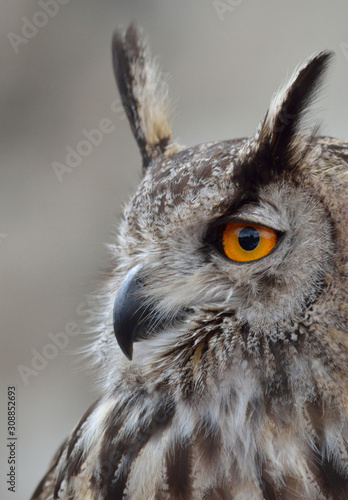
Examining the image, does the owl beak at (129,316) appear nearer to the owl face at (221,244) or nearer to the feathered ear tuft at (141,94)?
the owl face at (221,244)

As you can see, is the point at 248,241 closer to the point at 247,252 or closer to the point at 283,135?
the point at 247,252

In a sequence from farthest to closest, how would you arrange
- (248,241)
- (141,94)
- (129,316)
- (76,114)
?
(76,114)
(141,94)
(129,316)
(248,241)

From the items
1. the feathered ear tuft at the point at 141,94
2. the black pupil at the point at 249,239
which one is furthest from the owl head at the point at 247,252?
the feathered ear tuft at the point at 141,94

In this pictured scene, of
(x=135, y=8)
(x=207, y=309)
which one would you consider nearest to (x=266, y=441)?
(x=207, y=309)

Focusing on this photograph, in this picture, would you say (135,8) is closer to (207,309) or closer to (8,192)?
(8,192)

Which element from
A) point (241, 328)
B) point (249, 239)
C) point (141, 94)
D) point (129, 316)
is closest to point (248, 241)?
point (249, 239)

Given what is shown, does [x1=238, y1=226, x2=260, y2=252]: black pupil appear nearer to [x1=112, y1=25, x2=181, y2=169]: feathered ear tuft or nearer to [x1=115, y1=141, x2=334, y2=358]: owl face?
[x1=115, y1=141, x2=334, y2=358]: owl face

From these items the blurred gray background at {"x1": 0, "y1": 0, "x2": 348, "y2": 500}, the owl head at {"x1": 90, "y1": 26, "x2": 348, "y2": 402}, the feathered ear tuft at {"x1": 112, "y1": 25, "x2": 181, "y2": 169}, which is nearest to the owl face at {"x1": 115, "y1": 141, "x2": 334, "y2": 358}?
the owl head at {"x1": 90, "y1": 26, "x2": 348, "y2": 402}
